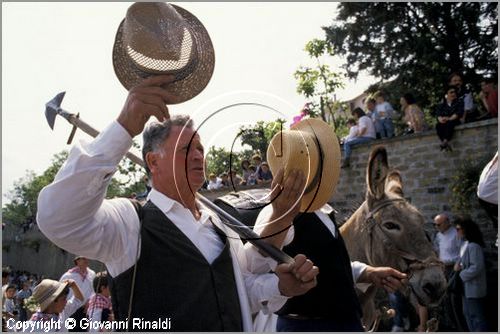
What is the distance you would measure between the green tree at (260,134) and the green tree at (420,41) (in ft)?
50.2

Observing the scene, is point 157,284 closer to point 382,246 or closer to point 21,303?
point 382,246

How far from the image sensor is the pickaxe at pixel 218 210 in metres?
2.25

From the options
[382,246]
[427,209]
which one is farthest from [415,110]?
[382,246]

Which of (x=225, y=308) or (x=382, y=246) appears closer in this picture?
(x=225, y=308)

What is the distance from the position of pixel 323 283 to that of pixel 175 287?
1.29 m

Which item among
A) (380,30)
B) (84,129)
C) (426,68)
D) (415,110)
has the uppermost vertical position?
(380,30)

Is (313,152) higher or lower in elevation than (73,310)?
higher

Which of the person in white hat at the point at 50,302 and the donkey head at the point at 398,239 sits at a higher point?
the donkey head at the point at 398,239

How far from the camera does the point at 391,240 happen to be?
4.27m

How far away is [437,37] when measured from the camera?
1691cm

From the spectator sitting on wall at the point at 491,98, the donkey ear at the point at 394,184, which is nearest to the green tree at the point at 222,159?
the donkey ear at the point at 394,184

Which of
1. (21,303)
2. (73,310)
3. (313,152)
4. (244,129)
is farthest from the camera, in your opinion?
(21,303)

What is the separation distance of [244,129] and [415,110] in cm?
975

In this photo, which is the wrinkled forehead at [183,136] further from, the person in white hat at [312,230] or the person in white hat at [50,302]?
the person in white hat at [50,302]
